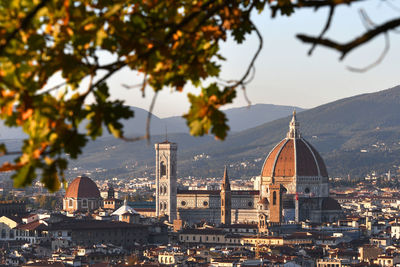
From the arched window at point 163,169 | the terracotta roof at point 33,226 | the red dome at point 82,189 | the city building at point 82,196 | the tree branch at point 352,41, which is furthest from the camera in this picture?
the city building at point 82,196

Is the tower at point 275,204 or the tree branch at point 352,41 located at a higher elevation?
the tower at point 275,204

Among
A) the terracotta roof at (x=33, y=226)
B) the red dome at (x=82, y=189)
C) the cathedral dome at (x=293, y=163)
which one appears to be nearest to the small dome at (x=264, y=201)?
the cathedral dome at (x=293, y=163)

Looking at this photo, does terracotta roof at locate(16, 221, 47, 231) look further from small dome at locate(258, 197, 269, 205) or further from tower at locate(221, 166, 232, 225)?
small dome at locate(258, 197, 269, 205)

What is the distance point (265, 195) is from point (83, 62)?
104910 mm

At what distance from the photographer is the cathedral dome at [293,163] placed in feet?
368

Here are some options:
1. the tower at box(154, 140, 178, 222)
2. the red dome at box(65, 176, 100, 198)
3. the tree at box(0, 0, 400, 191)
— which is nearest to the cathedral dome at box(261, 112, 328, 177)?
the tower at box(154, 140, 178, 222)

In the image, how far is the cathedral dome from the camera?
368 feet

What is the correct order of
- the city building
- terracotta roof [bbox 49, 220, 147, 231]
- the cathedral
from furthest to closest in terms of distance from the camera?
the city building
the cathedral
terracotta roof [bbox 49, 220, 147, 231]

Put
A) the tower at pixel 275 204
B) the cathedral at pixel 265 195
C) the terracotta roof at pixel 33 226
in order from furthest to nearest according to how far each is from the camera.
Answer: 1. the cathedral at pixel 265 195
2. the tower at pixel 275 204
3. the terracotta roof at pixel 33 226

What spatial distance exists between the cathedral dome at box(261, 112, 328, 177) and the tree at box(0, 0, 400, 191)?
10700 centimetres

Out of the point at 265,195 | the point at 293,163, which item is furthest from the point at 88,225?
the point at 293,163

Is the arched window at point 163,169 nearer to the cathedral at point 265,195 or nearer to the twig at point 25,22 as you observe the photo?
the cathedral at point 265,195

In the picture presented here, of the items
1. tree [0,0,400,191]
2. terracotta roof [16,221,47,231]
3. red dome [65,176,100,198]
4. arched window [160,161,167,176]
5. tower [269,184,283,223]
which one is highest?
arched window [160,161,167,176]

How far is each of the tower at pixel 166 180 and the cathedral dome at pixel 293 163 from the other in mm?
9753
